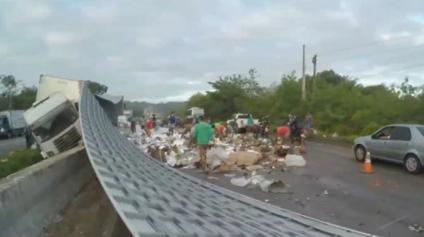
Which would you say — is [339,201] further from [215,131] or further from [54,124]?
[215,131]

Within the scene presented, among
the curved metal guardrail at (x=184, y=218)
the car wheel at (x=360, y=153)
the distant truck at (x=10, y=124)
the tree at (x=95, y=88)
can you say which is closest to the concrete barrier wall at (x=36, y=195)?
→ the curved metal guardrail at (x=184, y=218)

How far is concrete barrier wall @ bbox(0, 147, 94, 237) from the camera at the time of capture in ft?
16.5

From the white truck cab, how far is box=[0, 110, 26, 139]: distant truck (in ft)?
91.2

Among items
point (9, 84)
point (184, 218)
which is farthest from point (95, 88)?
point (184, 218)

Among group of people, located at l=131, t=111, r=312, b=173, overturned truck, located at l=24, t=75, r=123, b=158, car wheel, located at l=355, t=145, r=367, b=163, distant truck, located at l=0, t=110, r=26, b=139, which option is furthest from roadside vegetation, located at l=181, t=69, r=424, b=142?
distant truck, located at l=0, t=110, r=26, b=139

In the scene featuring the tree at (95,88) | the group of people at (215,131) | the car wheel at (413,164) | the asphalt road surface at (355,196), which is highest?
the tree at (95,88)

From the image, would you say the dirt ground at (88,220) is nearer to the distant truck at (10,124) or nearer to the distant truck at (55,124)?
the distant truck at (55,124)

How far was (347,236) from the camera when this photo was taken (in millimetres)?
5809

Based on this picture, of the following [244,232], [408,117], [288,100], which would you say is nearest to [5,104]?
[288,100]

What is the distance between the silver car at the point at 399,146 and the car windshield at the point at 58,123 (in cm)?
1139

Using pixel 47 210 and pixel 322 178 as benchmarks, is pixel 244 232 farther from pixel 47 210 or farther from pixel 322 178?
pixel 322 178

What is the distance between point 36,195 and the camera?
20.9 feet

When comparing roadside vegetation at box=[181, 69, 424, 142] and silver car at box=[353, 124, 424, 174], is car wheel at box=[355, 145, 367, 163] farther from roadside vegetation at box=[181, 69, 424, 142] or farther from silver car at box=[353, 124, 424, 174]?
roadside vegetation at box=[181, 69, 424, 142]

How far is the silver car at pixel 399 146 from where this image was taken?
13.0 meters
